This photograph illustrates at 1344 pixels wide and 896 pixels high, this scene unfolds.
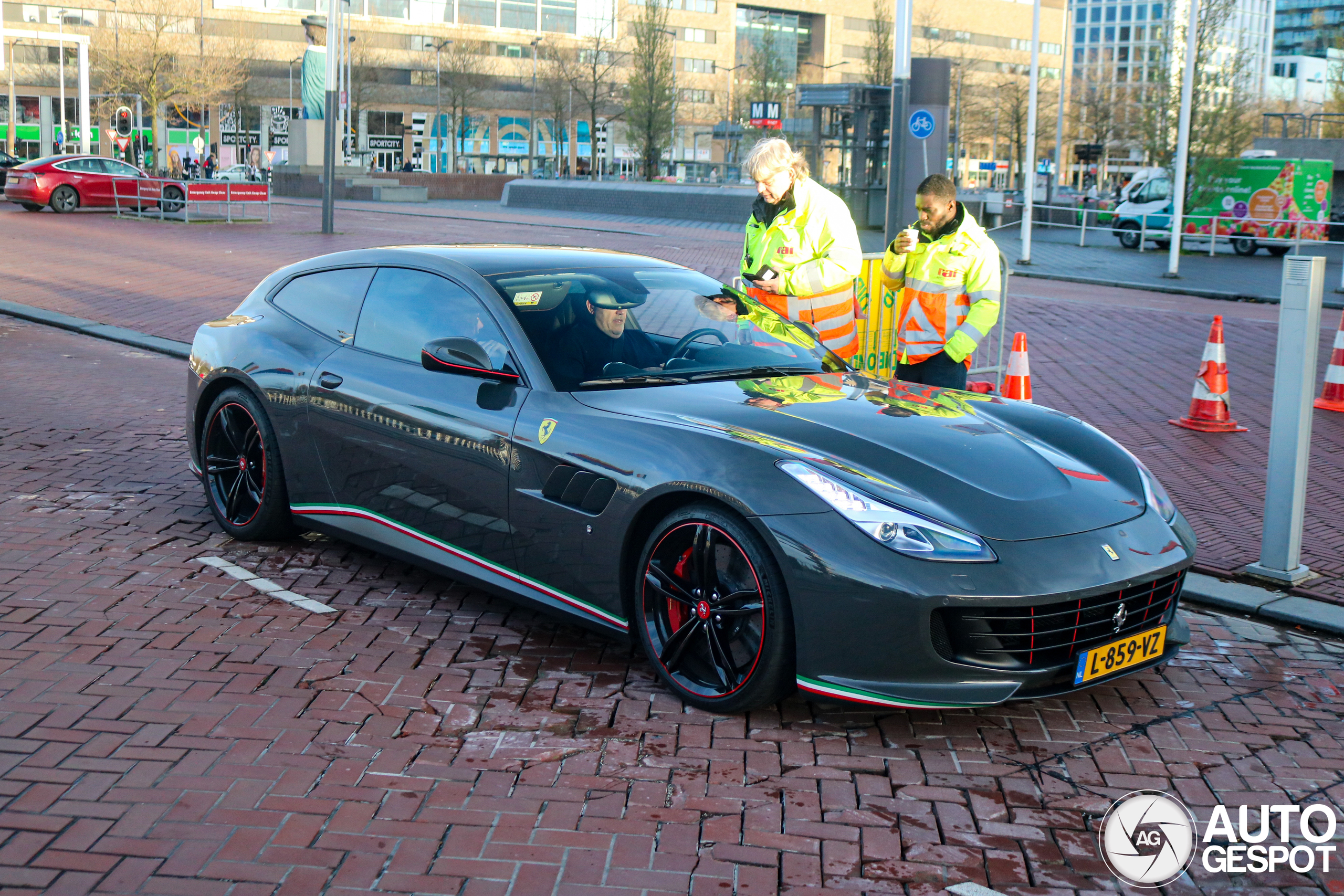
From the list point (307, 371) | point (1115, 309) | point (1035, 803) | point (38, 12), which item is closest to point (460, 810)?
point (1035, 803)

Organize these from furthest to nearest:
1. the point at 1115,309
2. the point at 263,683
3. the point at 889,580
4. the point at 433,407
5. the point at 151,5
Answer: the point at 151,5 → the point at 1115,309 → the point at 433,407 → the point at 263,683 → the point at 889,580

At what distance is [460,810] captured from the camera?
3.45 metres

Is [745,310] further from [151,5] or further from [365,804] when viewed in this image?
[151,5]

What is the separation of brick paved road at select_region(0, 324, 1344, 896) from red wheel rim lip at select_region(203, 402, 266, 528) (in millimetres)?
423

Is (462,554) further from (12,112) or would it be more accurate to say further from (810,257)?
(12,112)

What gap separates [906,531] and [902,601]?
8.4 inches

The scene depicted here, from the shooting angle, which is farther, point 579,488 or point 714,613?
point 579,488

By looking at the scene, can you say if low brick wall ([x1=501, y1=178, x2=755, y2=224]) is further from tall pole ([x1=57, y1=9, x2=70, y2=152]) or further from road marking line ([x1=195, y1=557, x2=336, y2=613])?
tall pole ([x1=57, y1=9, x2=70, y2=152])

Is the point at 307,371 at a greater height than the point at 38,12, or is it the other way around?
the point at 38,12

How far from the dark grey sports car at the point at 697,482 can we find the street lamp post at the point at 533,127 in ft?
223

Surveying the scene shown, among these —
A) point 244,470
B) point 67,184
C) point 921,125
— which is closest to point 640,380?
point 244,470

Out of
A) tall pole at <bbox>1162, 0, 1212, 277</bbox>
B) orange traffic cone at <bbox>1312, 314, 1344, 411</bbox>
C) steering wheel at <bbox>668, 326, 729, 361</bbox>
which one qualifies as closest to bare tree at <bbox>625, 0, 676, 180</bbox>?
tall pole at <bbox>1162, 0, 1212, 277</bbox>

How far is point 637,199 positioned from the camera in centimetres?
3744

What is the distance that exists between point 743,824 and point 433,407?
2135 millimetres
